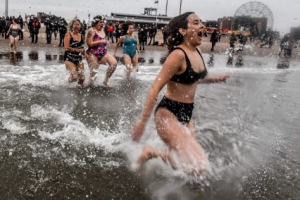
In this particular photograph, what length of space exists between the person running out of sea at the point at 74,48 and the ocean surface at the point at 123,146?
56 cm

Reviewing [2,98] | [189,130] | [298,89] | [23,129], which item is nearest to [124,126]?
[23,129]

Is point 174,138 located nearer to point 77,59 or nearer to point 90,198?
point 90,198

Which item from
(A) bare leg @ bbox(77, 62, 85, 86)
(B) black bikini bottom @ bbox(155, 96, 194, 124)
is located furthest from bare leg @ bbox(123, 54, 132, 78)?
(B) black bikini bottom @ bbox(155, 96, 194, 124)

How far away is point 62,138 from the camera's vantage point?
4199 millimetres

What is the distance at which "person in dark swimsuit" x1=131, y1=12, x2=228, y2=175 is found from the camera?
8.99ft

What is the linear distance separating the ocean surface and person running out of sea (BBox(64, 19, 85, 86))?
0.56 meters

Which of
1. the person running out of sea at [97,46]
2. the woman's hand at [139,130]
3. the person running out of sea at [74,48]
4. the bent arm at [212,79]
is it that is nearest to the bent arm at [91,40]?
the person running out of sea at [97,46]

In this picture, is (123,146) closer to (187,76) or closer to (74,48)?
(187,76)

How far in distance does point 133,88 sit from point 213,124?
10.7ft

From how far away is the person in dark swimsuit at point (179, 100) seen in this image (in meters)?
2.74

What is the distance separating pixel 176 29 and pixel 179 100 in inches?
28.2

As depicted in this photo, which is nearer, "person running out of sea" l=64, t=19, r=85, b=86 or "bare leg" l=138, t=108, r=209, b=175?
"bare leg" l=138, t=108, r=209, b=175

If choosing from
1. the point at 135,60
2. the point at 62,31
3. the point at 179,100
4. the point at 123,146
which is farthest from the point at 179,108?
the point at 62,31

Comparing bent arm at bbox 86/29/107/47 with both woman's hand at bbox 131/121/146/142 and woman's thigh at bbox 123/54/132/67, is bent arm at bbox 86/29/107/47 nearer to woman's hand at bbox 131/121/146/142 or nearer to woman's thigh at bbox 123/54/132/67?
woman's thigh at bbox 123/54/132/67
